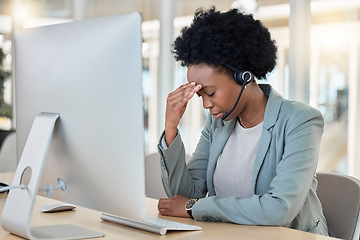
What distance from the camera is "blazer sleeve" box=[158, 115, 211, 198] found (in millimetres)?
1884

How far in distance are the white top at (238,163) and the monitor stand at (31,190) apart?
2.21 feet

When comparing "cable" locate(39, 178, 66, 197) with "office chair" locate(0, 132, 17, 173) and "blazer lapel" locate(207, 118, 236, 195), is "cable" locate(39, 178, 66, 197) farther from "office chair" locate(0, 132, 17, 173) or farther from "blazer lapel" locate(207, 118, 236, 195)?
"office chair" locate(0, 132, 17, 173)

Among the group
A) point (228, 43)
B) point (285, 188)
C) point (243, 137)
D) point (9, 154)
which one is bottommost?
point (9, 154)

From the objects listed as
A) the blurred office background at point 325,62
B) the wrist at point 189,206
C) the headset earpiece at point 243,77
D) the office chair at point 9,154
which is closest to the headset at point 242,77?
the headset earpiece at point 243,77

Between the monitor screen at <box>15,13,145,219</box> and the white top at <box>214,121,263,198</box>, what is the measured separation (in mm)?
727

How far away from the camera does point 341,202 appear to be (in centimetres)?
185

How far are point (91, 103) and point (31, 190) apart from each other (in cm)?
28

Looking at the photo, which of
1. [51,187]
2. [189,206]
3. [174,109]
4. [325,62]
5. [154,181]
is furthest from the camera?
[325,62]

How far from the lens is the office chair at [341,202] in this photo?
69.4 inches

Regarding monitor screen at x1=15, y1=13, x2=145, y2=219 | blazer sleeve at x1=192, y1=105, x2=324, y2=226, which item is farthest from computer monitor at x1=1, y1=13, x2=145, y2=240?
blazer sleeve at x1=192, y1=105, x2=324, y2=226

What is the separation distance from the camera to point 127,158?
1.24 m

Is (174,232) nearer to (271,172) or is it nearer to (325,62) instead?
(271,172)

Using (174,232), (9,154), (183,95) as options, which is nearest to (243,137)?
(183,95)

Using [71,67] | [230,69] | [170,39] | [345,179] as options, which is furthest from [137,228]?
[170,39]
